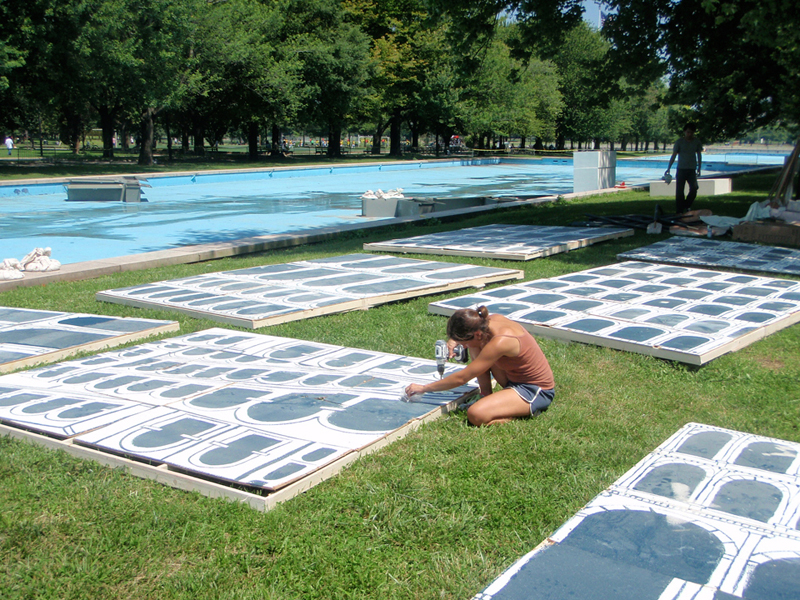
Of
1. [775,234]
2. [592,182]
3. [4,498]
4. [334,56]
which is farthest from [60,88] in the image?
[4,498]

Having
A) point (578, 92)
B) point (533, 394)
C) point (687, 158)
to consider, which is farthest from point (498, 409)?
point (578, 92)

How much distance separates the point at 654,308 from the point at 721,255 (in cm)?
371

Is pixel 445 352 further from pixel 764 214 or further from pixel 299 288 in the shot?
pixel 764 214

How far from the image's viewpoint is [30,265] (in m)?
9.18

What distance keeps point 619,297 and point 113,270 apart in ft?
22.2

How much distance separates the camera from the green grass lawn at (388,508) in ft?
9.47

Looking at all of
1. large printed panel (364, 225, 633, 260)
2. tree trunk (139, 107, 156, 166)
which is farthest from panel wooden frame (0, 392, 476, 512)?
tree trunk (139, 107, 156, 166)

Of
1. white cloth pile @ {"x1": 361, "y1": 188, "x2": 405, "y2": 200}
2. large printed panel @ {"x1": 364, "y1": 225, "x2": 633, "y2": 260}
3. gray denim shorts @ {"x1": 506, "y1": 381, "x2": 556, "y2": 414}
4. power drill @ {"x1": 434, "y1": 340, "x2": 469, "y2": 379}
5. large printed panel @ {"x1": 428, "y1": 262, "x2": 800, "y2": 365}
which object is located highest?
white cloth pile @ {"x1": 361, "y1": 188, "x2": 405, "y2": 200}

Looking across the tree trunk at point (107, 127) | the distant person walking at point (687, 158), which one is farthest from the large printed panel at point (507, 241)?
the tree trunk at point (107, 127)

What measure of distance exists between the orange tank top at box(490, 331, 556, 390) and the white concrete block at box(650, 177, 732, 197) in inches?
610

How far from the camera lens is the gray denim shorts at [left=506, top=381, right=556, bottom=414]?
175 inches

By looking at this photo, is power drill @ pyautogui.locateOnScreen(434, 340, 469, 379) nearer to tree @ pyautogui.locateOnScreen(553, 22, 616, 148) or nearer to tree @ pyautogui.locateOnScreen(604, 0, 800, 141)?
tree @ pyautogui.locateOnScreen(604, 0, 800, 141)

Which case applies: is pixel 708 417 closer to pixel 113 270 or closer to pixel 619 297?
pixel 619 297

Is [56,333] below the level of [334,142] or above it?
below
